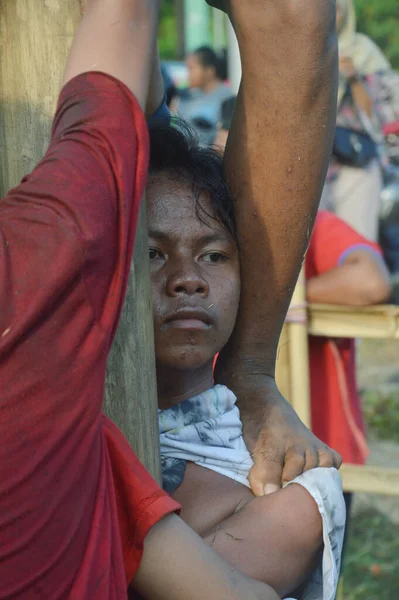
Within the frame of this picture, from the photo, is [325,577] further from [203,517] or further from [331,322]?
[331,322]

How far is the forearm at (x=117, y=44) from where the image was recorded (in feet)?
3.77

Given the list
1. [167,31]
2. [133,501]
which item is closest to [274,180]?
[133,501]

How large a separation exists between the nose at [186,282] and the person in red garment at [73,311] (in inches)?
18.5

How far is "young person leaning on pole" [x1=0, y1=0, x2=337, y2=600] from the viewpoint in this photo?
3.30ft

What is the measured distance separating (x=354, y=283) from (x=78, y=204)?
10.2 feet

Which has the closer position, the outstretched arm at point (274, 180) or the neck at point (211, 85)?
the outstretched arm at point (274, 180)

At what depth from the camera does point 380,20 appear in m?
20.6

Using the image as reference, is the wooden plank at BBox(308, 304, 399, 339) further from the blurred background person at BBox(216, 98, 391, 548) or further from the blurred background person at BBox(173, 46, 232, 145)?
the blurred background person at BBox(173, 46, 232, 145)

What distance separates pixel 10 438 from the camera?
1004 millimetres

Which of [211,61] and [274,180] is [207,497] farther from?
[211,61]

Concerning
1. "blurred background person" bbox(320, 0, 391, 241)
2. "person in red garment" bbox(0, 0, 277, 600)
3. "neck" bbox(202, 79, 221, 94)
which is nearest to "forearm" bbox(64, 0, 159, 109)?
"person in red garment" bbox(0, 0, 277, 600)

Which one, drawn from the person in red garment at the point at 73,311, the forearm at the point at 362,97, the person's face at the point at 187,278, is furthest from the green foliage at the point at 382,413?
the person in red garment at the point at 73,311

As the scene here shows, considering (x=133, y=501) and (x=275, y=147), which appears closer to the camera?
(x=133, y=501)

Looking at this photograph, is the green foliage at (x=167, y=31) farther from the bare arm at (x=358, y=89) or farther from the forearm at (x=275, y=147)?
the forearm at (x=275, y=147)
